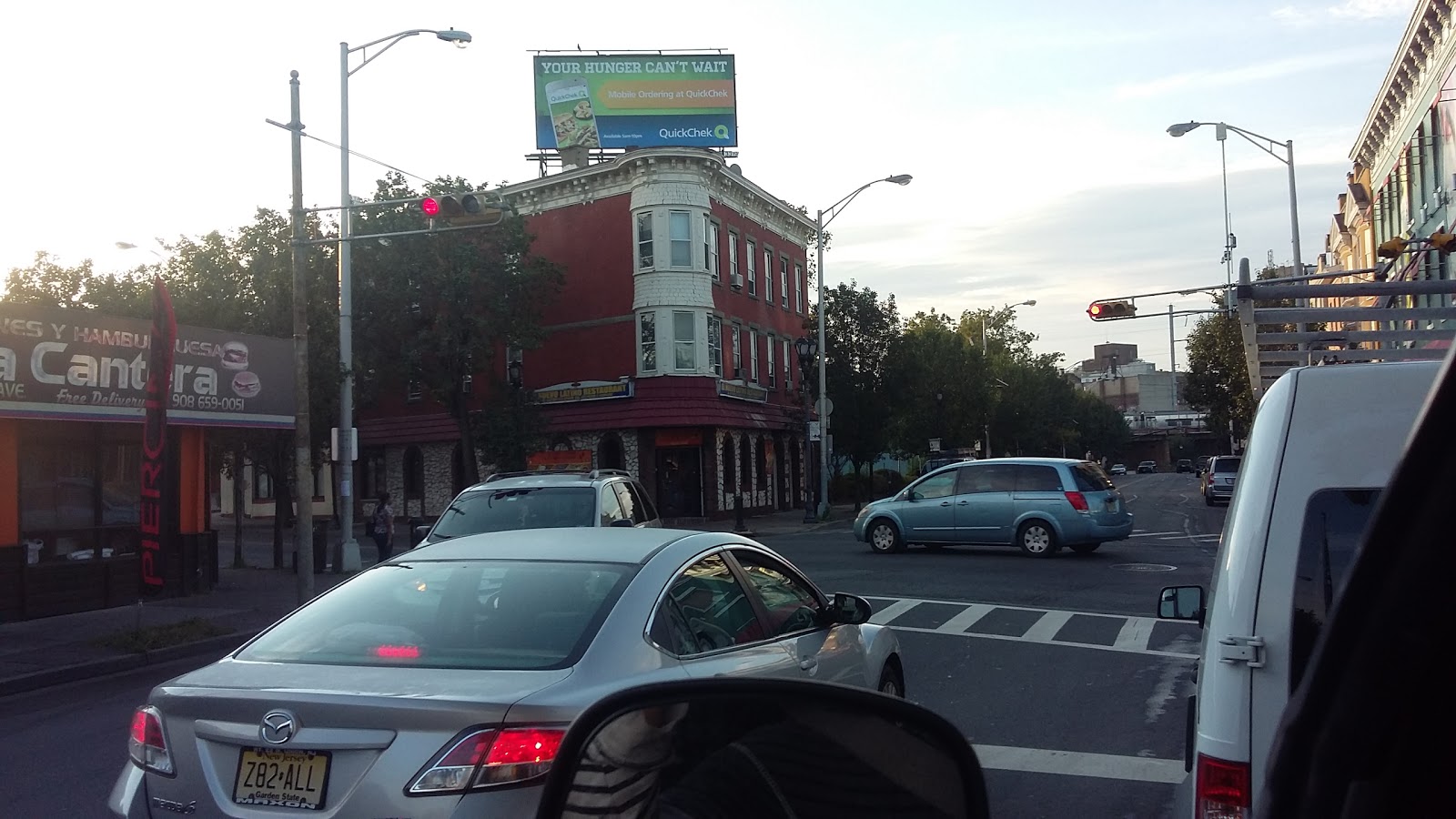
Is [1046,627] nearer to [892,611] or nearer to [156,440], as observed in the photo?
[892,611]

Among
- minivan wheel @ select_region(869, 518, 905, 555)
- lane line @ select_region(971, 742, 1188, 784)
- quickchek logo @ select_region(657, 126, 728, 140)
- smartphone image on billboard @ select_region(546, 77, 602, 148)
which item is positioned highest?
smartphone image on billboard @ select_region(546, 77, 602, 148)

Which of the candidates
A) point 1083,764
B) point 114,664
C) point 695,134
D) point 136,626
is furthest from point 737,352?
point 1083,764

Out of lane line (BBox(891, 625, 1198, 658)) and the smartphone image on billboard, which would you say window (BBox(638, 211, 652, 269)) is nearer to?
the smartphone image on billboard

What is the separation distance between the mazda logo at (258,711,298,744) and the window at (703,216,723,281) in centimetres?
3791

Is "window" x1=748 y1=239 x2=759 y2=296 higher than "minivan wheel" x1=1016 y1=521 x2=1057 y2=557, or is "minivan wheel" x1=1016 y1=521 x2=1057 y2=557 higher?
"window" x1=748 y1=239 x2=759 y2=296

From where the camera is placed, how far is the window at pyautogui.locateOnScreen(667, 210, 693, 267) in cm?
4075

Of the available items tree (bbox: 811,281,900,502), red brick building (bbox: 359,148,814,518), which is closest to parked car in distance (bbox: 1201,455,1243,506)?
tree (bbox: 811,281,900,502)

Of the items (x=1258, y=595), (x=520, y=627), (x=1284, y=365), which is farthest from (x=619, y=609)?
(x=1284, y=365)

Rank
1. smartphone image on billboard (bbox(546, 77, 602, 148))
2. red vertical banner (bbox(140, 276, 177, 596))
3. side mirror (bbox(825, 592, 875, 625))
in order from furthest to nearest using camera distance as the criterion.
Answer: smartphone image on billboard (bbox(546, 77, 602, 148)) → red vertical banner (bbox(140, 276, 177, 596)) → side mirror (bbox(825, 592, 875, 625))

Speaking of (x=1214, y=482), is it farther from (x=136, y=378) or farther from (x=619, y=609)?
(x=619, y=609)

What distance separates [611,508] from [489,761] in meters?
8.88

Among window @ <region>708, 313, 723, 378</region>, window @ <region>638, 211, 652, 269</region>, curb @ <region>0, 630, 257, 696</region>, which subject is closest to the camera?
curb @ <region>0, 630, 257, 696</region>

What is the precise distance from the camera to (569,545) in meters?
5.29

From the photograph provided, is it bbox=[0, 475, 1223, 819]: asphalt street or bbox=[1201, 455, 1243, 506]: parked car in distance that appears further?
bbox=[1201, 455, 1243, 506]: parked car in distance
